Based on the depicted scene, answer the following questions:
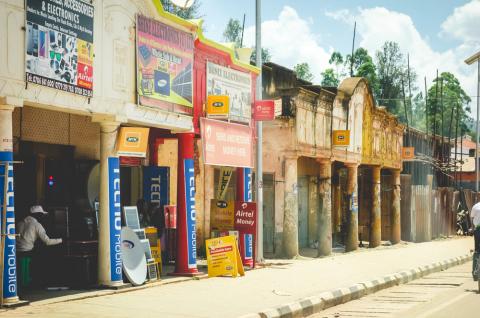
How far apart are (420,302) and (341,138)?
12066 mm

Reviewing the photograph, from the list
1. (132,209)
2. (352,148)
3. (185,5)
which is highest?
(185,5)

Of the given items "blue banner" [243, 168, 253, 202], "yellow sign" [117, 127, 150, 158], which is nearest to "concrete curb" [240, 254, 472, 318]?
"blue banner" [243, 168, 253, 202]

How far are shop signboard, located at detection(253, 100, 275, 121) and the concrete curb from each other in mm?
4763

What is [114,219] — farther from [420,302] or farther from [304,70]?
[304,70]

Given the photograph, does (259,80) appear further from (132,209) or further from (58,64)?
(58,64)

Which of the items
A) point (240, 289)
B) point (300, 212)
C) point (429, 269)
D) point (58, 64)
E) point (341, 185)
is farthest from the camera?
point (341, 185)

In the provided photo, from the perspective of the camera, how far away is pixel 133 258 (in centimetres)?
1447

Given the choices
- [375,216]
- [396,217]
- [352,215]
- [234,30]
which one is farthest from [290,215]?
[234,30]

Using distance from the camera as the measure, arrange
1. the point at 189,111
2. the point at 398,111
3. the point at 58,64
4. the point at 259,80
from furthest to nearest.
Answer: the point at 398,111
the point at 259,80
the point at 189,111
the point at 58,64

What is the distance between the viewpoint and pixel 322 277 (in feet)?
56.0

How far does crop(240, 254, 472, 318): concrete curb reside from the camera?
38.4 ft

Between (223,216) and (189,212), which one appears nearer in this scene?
(189,212)

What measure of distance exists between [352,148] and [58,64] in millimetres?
17143

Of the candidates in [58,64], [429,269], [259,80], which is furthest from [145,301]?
[429,269]
